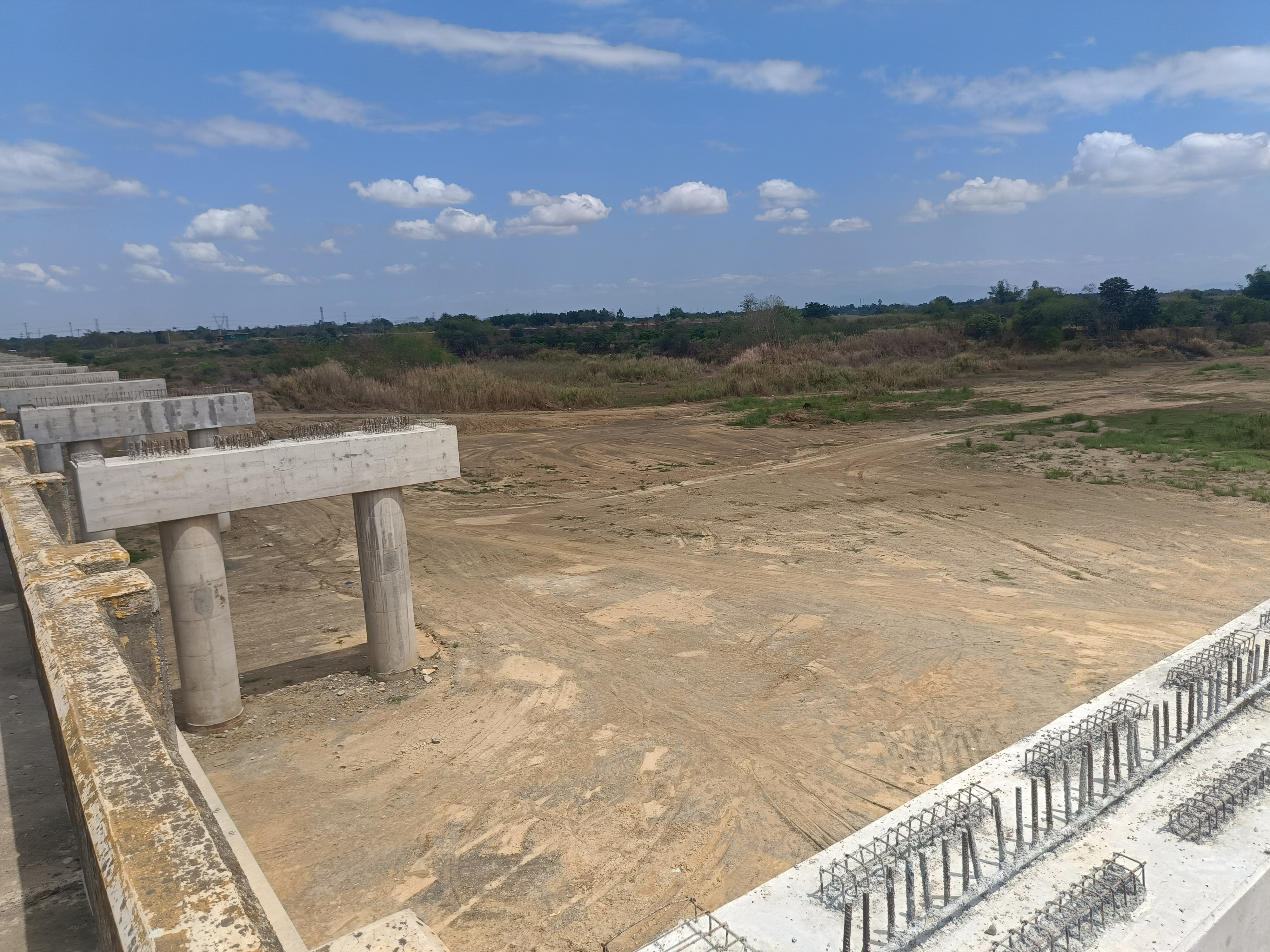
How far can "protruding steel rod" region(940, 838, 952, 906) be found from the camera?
4996mm

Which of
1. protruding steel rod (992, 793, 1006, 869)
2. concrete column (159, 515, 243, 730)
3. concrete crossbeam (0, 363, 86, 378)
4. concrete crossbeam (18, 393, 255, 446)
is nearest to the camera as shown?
protruding steel rod (992, 793, 1006, 869)

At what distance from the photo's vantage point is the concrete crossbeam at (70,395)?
19.8m

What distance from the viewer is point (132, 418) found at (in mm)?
17859

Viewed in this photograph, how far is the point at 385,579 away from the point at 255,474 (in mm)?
2426

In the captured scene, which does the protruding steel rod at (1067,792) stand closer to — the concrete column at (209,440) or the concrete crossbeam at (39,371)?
the concrete column at (209,440)

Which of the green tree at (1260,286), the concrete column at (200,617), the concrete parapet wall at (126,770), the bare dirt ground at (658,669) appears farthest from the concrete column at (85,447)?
the green tree at (1260,286)

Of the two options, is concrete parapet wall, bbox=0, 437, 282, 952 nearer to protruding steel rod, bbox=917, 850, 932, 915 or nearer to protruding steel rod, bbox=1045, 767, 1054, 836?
protruding steel rod, bbox=917, 850, 932, 915

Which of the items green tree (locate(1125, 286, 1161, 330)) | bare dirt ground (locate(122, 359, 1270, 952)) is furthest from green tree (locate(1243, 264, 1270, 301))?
bare dirt ground (locate(122, 359, 1270, 952))

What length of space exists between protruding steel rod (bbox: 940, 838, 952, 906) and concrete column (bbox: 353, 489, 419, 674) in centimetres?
890

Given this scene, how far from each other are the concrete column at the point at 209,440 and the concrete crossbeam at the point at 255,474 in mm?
788

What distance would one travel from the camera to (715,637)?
13469 millimetres

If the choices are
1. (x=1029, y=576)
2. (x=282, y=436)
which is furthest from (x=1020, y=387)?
(x=282, y=436)

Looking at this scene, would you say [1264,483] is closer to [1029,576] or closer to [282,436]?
[1029,576]

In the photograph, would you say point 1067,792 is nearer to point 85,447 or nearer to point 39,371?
point 85,447
